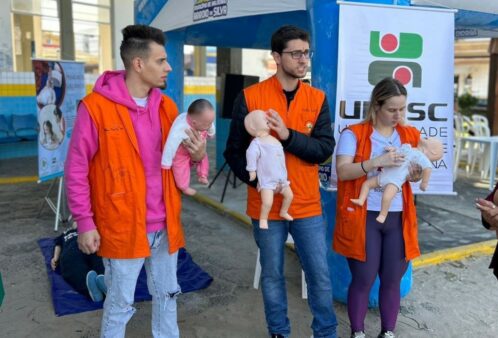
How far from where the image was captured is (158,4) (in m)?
5.85

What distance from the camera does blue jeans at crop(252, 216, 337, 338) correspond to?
2678mm

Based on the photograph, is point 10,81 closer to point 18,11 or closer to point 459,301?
point 18,11

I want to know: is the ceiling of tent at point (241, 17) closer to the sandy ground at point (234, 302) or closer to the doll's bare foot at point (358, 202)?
the doll's bare foot at point (358, 202)

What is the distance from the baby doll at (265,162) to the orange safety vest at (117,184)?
22.2 inches

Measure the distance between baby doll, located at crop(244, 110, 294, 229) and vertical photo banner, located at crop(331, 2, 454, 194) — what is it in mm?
795

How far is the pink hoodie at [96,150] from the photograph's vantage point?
224cm

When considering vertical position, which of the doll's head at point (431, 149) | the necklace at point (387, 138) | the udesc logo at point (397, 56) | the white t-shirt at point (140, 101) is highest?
the udesc logo at point (397, 56)

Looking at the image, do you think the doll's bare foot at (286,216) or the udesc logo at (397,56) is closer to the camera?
the doll's bare foot at (286,216)

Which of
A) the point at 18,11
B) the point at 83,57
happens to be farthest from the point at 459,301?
the point at 83,57

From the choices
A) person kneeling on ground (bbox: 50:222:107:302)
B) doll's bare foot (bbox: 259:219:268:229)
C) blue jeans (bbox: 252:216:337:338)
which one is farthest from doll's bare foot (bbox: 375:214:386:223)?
person kneeling on ground (bbox: 50:222:107:302)

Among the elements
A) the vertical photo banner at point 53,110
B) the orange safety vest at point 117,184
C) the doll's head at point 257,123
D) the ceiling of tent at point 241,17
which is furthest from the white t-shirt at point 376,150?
the vertical photo banner at point 53,110

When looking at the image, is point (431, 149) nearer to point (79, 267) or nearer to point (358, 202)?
point (358, 202)

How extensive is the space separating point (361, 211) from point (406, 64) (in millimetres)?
1145

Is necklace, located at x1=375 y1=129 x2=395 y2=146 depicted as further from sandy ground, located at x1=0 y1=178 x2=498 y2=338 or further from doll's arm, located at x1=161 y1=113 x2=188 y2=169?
sandy ground, located at x1=0 y1=178 x2=498 y2=338
